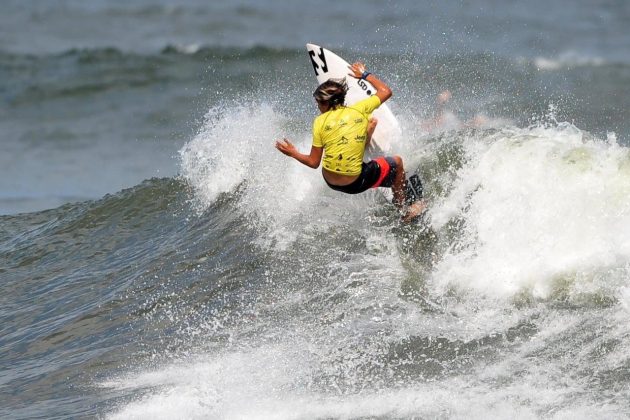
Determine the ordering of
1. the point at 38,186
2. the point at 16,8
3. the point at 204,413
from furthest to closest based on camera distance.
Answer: the point at 16,8
the point at 38,186
the point at 204,413

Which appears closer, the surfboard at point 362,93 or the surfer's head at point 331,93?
the surfer's head at point 331,93

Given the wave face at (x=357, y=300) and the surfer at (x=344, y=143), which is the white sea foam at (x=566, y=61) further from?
the surfer at (x=344, y=143)

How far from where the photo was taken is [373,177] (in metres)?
8.48

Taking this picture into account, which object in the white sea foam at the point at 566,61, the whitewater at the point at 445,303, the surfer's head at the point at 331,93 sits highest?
the surfer's head at the point at 331,93

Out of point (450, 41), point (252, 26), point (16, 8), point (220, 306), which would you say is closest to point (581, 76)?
point (450, 41)

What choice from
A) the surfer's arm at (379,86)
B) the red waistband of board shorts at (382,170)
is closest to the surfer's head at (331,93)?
the surfer's arm at (379,86)

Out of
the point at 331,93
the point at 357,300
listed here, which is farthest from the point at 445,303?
the point at 331,93

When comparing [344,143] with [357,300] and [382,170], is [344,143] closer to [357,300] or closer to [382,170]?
[382,170]

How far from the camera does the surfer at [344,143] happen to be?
26.3 feet

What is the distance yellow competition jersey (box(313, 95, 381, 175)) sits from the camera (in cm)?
804

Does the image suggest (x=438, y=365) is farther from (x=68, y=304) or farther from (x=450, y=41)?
(x=450, y=41)

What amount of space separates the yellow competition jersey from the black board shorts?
0.14 meters

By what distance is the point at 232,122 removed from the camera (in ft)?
38.0

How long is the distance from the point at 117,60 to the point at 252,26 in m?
4.88
